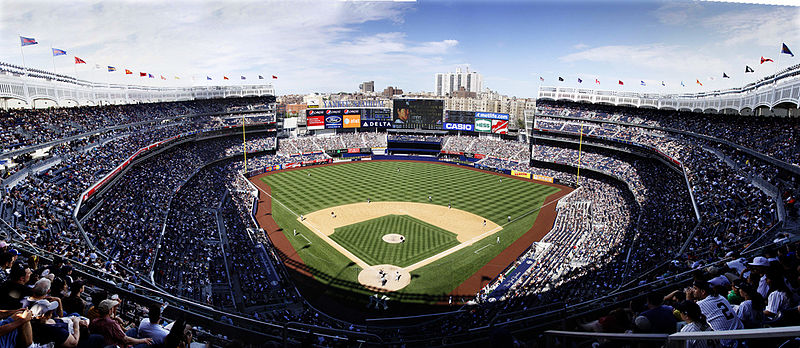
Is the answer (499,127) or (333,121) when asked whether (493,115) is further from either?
(333,121)

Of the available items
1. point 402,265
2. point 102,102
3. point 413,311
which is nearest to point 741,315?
point 413,311

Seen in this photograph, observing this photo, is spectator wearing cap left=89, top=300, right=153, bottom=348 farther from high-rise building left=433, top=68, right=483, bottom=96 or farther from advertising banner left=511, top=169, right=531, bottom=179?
high-rise building left=433, top=68, right=483, bottom=96


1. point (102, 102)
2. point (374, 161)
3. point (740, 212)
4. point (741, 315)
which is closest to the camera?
point (741, 315)

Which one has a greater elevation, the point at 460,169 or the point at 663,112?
the point at 663,112

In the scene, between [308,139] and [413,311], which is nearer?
[413,311]

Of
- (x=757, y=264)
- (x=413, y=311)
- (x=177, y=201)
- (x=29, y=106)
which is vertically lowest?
(x=413, y=311)

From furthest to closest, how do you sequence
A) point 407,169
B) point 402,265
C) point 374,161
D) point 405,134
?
point 405,134 < point 374,161 < point 407,169 < point 402,265

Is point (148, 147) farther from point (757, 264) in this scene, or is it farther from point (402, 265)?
point (757, 264)

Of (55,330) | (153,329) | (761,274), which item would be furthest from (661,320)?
(55,330)
